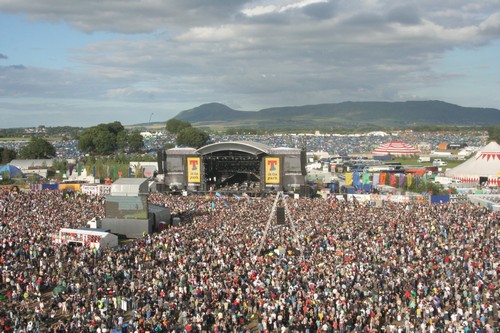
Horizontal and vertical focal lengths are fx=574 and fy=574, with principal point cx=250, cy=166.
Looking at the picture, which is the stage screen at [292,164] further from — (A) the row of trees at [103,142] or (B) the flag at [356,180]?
(A) the row of trees at [103,142]

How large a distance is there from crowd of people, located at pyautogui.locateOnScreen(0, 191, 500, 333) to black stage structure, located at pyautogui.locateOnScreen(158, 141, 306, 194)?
18155 mm

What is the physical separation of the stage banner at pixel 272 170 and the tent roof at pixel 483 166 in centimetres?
2205

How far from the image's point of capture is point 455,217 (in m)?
29.7

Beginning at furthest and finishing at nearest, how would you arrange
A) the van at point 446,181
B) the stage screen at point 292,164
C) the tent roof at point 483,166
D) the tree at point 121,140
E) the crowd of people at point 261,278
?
the tree at point 121,140
the tent roof at point 483,166
the van at point 446,181
the stage screen at point 292,164
the crowd of people at point 261,278

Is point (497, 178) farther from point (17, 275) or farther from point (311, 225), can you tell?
point (17, 275)

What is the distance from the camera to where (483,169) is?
57.9 m

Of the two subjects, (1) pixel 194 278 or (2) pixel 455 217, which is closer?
(1) pixel 194 278

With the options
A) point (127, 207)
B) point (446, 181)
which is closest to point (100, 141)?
point (446, 181)

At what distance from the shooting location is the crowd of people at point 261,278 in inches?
622

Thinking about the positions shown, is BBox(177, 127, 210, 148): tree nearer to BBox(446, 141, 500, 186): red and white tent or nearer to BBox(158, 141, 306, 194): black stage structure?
BBox(158, 141, 306, 194): black stage structure

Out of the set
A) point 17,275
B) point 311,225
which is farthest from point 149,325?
point 311,225

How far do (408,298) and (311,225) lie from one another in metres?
10.3

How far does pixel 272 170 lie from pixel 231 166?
5.65m

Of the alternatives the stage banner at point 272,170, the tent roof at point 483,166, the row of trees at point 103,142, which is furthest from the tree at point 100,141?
the tent roof at point 483,166
